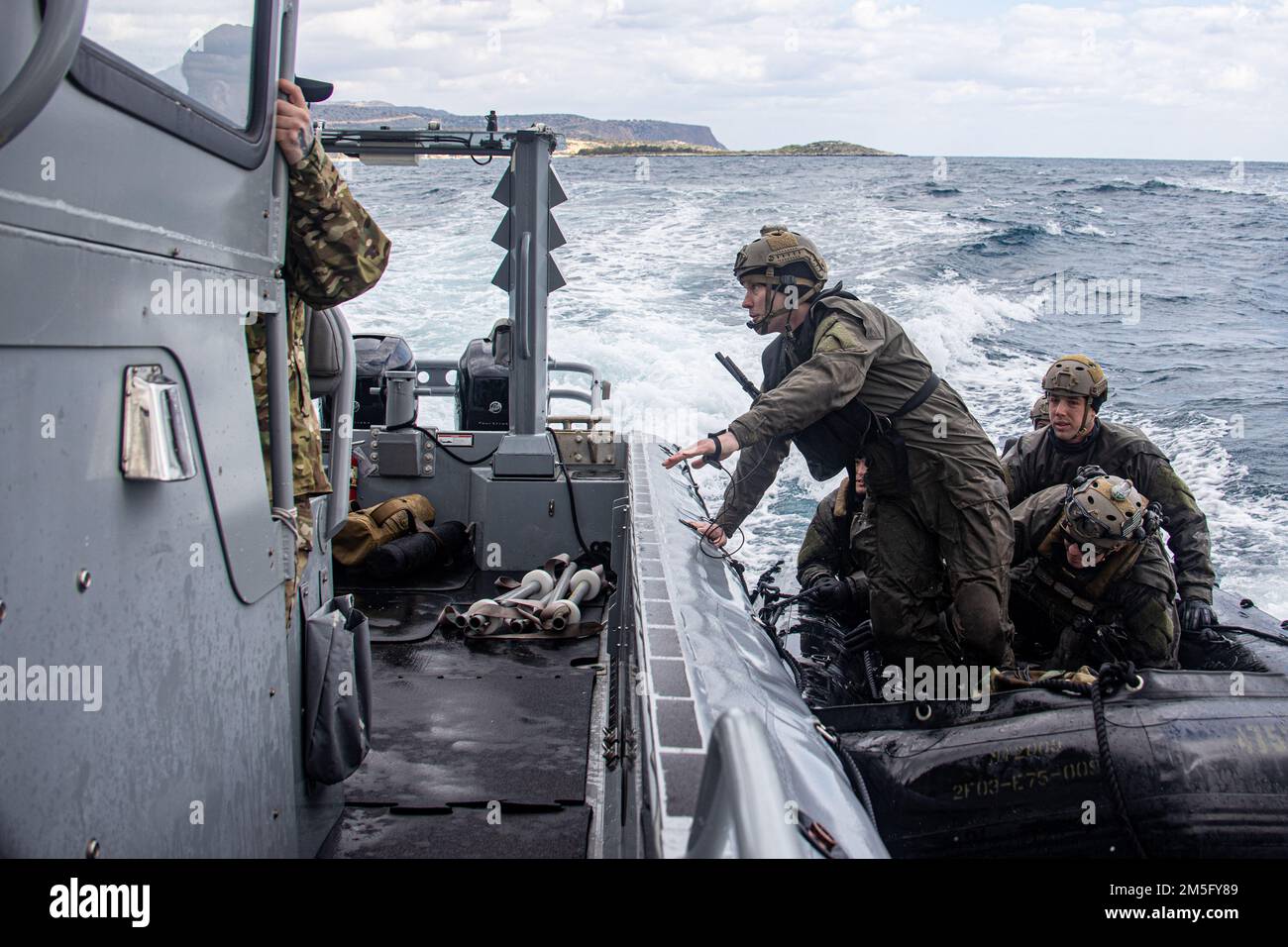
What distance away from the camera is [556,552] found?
194 inches

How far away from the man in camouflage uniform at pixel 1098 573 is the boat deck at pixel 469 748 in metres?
1.82

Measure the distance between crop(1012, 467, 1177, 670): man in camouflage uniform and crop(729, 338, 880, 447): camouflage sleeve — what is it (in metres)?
1.00

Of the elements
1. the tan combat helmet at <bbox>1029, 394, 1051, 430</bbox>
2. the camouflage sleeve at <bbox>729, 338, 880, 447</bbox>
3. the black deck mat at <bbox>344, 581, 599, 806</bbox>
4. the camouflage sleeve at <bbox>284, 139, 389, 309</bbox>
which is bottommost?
the black deck mat at <bbox>344, 581, 599, 806</bbox>

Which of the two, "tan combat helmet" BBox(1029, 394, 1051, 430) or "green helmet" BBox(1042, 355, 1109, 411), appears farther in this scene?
"tan combat helmet" BBox(1029, 394, 1051, 430)

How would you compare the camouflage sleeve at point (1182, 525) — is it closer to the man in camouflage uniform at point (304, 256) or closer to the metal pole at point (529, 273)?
the metal pole at point (529, 273)

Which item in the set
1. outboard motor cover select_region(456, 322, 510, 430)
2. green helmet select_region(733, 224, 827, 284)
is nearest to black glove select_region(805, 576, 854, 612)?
green helmet select_region(733, 224, 827, 284)

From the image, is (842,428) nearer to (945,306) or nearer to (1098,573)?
(1098,573)

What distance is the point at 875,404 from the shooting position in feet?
12.7

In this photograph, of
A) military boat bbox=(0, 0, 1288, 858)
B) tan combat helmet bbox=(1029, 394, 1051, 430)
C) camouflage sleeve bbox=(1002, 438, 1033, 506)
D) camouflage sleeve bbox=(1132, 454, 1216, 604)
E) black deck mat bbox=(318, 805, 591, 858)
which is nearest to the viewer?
military boat bbox=(0, 0, 1288, 858)

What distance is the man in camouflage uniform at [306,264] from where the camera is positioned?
193 cm

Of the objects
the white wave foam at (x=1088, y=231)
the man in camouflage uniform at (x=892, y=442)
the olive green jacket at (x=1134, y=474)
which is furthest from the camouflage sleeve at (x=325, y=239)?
the white wave foam at (x=1088, y=231)

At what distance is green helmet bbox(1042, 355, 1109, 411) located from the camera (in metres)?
4.47

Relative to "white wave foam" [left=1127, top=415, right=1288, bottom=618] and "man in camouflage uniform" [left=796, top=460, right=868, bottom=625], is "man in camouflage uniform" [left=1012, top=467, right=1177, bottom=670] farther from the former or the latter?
"white wave foam" [left=1127, top=415, right=1288, bottom=618]
